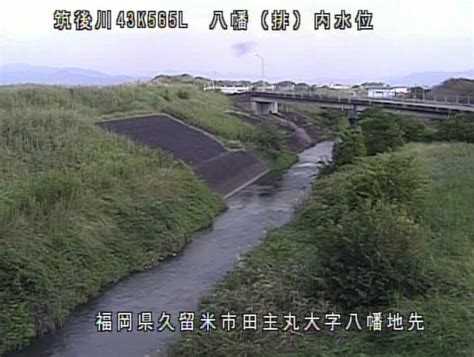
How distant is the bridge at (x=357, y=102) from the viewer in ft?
135

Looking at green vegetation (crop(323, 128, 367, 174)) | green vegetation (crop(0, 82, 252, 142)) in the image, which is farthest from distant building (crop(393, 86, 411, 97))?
green vegetation (crop(323, 128, 367, 174))

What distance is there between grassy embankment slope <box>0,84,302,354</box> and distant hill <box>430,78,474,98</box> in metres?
38.8

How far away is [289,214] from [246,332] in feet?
41.4

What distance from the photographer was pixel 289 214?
2194cm

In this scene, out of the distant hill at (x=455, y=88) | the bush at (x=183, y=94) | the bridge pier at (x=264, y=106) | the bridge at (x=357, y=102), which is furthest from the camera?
the distant hill at (x=455, y=88)

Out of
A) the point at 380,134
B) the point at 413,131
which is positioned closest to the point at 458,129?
the point at 413,131

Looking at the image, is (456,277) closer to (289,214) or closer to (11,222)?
(11,222)

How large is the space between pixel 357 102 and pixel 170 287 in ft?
119

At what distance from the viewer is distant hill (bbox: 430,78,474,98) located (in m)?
59.2

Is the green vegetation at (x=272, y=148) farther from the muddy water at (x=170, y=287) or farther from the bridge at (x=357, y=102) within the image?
the muddy water at (x=170, y=287)

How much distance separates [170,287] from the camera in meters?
14.1

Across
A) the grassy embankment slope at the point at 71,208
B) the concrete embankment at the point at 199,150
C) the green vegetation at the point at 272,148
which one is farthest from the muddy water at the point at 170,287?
the green vegetation at the point at 272,148

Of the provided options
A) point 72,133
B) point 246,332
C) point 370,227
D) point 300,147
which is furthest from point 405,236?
point 300,147

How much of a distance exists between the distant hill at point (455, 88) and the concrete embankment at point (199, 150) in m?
31.0
